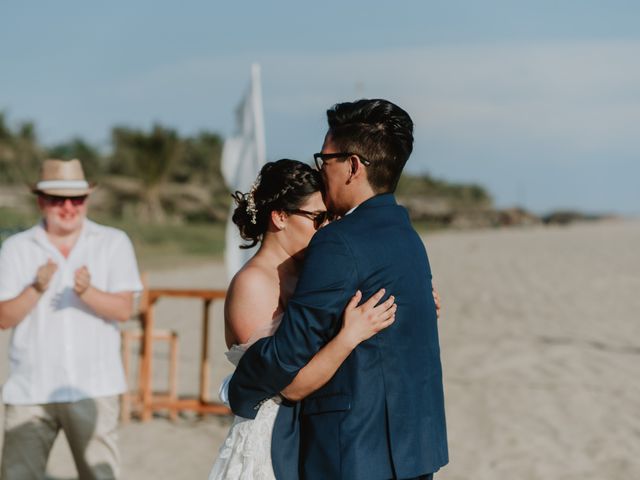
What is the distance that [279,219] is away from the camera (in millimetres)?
3123

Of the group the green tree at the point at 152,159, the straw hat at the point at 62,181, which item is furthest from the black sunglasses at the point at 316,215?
the green tree at the point at 152,159

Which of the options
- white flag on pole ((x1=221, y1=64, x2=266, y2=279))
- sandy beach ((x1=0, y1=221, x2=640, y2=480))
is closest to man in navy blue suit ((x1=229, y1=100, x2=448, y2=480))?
sandy beach ((x1=0, y1=221, x2=640, y2=480))

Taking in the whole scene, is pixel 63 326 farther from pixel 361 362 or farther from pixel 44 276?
pixel 361 362

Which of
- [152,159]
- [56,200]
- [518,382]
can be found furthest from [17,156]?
[56,200]

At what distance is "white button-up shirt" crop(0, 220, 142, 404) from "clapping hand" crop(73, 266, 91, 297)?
210 mm

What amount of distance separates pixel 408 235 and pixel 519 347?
9.28 meters

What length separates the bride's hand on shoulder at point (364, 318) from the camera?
8.87 ft

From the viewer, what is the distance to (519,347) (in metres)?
11.9

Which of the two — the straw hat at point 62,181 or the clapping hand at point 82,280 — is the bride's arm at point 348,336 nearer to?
the clapping hand at point 82,280

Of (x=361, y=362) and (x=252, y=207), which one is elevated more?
(x=252, y=207)

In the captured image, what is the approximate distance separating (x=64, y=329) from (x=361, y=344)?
229 cm

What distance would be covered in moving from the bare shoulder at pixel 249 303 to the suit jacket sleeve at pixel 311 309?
0.68 ft

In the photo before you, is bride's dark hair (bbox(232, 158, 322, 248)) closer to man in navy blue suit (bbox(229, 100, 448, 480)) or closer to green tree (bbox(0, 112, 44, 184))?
man in navy blue suit (bbox(229, 100, 448, 480))

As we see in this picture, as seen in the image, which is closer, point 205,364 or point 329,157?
point 329,157
